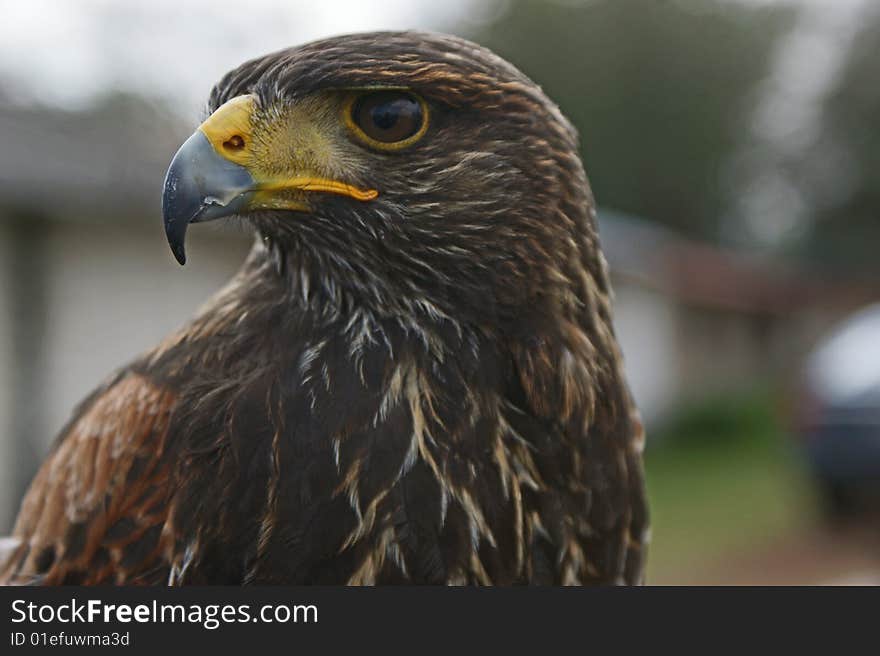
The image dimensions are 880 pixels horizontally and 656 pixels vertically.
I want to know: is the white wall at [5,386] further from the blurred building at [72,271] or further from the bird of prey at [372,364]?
the bird of prey at [372,364]

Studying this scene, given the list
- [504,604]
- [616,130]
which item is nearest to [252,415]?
[504,604]

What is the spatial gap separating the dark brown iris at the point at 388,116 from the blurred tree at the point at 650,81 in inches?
1450

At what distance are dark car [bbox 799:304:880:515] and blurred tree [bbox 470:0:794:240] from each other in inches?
1110

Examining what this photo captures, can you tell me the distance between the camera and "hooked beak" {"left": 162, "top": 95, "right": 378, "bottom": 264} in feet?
6.97

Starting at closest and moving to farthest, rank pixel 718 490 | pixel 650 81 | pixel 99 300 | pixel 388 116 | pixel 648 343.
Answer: pixel 388 116 → pixel 99 300 → pixel 718 490 → pixel 648 343 → pixel 650 81

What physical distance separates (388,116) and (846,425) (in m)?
8.95

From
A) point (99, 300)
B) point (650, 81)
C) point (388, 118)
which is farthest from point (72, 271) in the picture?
point (650, 81)

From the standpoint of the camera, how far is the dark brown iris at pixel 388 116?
87.1 inches

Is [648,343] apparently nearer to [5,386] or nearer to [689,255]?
[689,255]

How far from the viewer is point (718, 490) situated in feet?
47.4

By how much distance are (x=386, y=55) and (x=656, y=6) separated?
138 ft

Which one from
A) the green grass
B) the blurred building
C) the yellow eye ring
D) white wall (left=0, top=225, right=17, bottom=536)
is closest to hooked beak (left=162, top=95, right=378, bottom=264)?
the yellow eye ring

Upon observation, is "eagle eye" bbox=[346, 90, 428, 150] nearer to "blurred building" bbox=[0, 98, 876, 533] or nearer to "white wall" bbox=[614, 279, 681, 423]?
"blurred building" bbox=[0, 98, 876, 533]

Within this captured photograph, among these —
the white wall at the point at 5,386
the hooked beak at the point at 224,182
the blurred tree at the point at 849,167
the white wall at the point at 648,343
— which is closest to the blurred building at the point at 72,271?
the white wall at the point at 5,386
